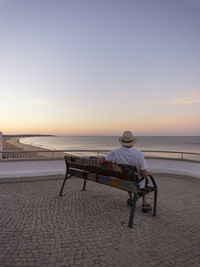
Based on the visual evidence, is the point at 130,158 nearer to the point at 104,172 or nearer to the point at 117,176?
the point at 117,176

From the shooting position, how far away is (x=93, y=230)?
11.4 feet

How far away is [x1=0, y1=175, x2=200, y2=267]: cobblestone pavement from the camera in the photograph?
273 centimetres

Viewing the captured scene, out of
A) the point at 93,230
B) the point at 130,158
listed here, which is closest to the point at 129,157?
the point at 130,158

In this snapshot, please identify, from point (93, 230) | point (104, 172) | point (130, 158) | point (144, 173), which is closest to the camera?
point (93, 230)

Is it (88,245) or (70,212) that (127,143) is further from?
(88,245)

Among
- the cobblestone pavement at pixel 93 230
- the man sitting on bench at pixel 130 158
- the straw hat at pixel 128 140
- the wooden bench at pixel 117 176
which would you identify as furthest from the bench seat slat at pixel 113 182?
the straw hat at pixel 128 140

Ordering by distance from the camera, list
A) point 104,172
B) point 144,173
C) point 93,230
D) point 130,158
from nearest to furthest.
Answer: point 93,230 → point 144,173 → point 130,158 → point 104,172

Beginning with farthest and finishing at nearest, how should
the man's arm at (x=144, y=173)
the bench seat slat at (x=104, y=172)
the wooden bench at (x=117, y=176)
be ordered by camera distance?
the man's arm at (x=144, y=173) → the bench seat slat at (x=104, y=172) → the wooden bench at (x=117, y=176)

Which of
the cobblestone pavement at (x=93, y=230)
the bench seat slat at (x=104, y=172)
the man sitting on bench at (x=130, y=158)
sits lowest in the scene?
the cobblestone pavement at (x=93, y=230)

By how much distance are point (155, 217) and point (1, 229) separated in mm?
2584

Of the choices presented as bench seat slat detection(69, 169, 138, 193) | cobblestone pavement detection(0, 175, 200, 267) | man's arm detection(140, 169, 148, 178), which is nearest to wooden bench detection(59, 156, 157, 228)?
bench seat slat detection(69, 169, 138, 193)

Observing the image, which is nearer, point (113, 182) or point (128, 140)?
point (113, 182)

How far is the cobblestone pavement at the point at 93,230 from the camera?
2729 millimetres

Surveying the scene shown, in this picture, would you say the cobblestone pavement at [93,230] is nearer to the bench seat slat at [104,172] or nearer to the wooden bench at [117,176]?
the wooden bench at [117,176]
